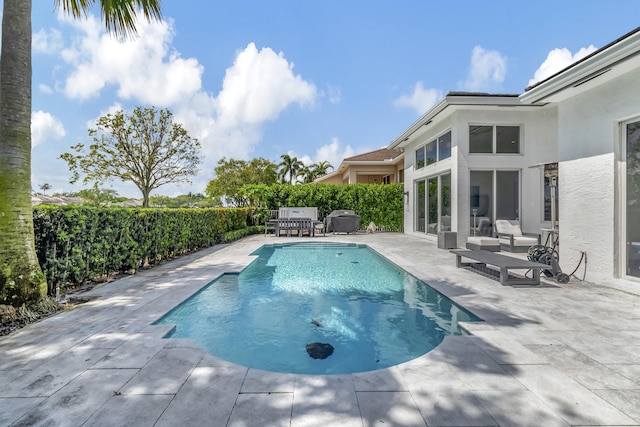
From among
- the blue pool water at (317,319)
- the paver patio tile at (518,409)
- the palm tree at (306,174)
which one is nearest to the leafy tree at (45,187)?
the palm tree at (306,174)

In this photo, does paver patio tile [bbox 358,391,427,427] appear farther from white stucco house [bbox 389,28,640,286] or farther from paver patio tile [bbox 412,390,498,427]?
white stucco house [bbox 389,28,640,286]

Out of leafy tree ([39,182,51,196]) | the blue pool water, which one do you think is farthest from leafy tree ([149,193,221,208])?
leafy tree ([39,182,51,196])

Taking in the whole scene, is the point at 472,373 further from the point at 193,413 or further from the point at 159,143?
the point at 159,143

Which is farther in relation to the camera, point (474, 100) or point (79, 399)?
point (474, 100)

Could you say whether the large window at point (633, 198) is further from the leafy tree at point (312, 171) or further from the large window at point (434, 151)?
the leafy tree at point (312, 171)

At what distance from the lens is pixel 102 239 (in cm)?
590

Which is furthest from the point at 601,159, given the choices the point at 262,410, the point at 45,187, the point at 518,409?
the point at 45,187

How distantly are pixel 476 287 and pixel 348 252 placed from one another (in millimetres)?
5818

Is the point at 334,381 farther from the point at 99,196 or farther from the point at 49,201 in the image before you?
the point at 49,201

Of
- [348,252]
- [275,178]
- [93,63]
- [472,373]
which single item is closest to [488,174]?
[348,252]

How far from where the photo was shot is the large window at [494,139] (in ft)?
35.0

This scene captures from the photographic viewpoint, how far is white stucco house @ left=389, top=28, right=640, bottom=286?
5.30 metres

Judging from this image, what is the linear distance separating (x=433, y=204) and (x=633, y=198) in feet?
24.8

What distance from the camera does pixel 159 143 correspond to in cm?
2400
